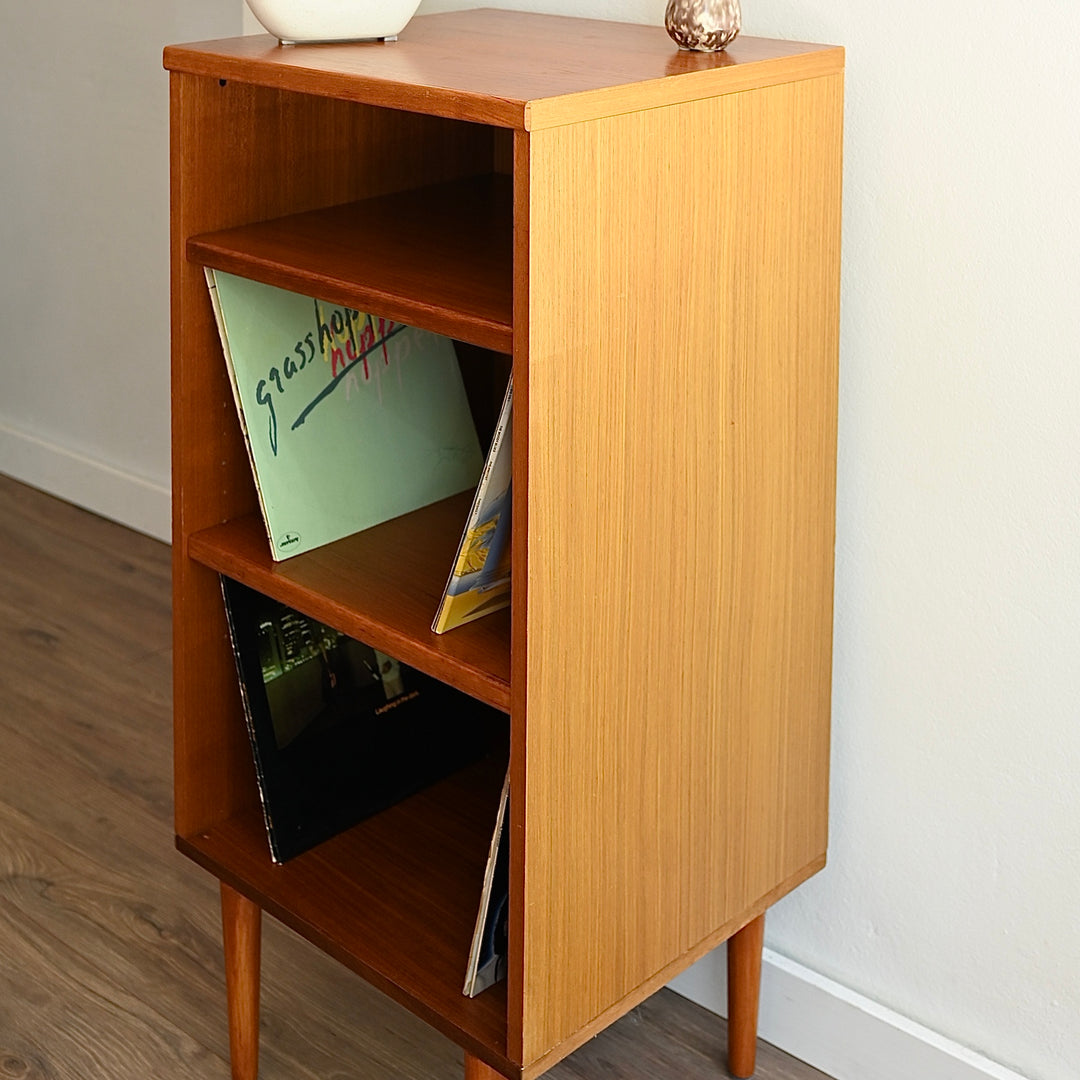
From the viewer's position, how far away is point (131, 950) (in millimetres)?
1685

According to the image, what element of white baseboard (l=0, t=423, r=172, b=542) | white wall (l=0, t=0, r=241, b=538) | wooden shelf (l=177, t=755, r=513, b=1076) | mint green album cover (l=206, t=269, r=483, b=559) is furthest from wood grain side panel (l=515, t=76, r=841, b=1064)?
white baseboard (l=0, t=423, r=172, b=542)

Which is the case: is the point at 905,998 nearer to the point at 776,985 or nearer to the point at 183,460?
the point at 776,985

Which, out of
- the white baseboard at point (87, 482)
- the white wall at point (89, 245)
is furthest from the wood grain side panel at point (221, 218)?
the white baseboard at point (87, 482)

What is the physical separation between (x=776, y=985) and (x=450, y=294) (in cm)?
84

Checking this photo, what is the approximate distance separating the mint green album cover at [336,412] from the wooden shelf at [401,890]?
0.30 metres

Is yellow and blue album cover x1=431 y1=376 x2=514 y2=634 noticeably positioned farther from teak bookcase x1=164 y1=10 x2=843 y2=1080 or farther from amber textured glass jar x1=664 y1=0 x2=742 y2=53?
amber textured glass jar x1=664 y1=0 x2=742 y2=53

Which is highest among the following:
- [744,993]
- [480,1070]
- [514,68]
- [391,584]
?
[514,68]

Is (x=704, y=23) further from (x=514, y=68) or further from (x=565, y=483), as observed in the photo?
(x=565, y=483)

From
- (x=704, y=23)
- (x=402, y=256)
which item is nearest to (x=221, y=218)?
(x=402, y=256)

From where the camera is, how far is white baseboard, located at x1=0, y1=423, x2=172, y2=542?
9.21 feet

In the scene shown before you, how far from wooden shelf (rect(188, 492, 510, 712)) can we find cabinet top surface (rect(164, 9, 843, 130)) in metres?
0.39

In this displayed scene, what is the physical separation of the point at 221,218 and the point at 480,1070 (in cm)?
72

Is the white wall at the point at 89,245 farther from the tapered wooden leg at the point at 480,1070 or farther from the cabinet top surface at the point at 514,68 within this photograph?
the tapered wooden leg at the point at 480,1070

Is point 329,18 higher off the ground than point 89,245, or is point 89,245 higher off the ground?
point 329,18
